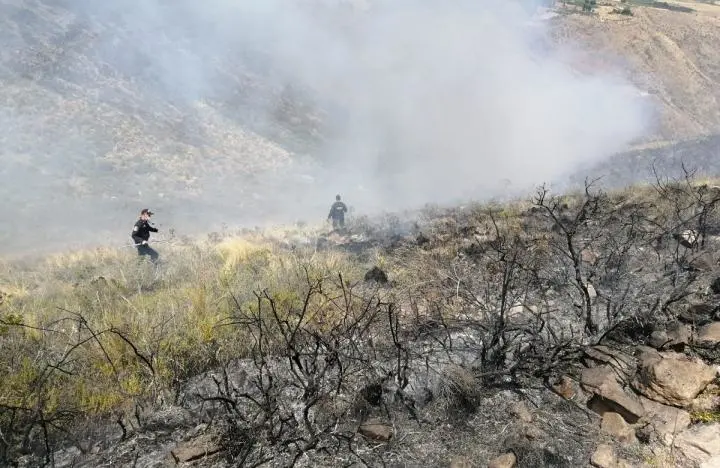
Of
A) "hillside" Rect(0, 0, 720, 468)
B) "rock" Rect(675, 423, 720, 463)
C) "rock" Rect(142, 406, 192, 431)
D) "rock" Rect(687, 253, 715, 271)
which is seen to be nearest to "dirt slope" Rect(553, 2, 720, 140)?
"hillside" Rect(0, 0, 720, 468)

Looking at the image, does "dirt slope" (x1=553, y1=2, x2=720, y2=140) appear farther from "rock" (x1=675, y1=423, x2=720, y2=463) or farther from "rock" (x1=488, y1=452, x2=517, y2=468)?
"rock" (x1=488, y1=452, x2=517, y2=468)

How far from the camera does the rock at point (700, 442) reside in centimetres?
235

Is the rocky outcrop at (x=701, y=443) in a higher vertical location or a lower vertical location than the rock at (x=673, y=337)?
lower

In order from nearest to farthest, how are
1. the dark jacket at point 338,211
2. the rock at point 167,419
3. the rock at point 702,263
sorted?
the rock at point 167,419
the rock at point 702,263
the dark jacket at point 338,211

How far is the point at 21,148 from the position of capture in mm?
15070

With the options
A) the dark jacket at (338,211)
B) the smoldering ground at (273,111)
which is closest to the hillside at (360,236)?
the smoldering ground at (273,111)

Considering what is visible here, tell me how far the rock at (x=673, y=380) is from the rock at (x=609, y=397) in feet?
0.33

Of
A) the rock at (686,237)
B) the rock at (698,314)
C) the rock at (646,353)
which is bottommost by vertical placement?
the rock at (646,353)

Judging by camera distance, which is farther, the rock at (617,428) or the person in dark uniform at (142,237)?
the person in dark uniform at (142,237)

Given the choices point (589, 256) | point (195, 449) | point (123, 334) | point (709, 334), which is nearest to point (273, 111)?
point (589, 256)

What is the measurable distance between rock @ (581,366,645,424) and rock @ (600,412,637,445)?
0.05m

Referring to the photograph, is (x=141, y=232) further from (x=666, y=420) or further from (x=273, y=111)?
(x=273, y=111)

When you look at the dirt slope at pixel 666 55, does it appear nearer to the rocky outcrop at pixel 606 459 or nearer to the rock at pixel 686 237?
the rock at pixel 686 237

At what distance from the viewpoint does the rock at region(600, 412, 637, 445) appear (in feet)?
8.12
